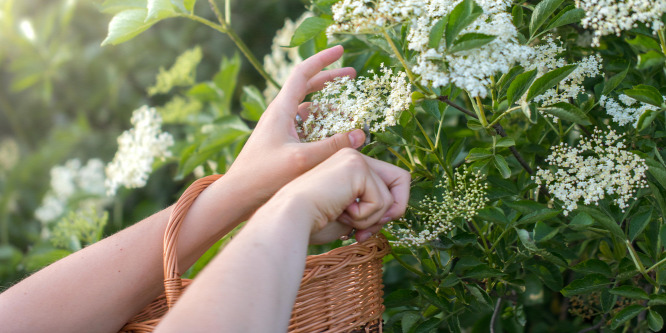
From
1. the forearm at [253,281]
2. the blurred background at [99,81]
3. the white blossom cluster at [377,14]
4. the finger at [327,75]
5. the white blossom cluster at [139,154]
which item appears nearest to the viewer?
the forearm at [253,281]

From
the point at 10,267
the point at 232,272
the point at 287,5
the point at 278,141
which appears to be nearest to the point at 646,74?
the point at 278,141

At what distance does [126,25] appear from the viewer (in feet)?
3.15

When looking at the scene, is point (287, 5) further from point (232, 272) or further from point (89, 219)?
point (232, 272)

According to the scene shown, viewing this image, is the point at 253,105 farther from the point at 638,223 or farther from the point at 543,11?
the point at 638,223

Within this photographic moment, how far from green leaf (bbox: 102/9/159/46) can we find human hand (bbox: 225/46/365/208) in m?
0.30

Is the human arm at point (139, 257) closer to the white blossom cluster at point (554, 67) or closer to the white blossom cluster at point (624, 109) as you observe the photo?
the white blossom cluster at point (554, 67)

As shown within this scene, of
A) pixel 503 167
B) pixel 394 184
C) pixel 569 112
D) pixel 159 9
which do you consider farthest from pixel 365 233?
pixel 159 9

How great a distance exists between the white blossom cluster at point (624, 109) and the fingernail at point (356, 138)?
34 centimetres

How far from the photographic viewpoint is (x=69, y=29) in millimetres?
2191

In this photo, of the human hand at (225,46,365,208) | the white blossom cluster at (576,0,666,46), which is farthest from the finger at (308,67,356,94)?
the white blossom cluster at (576,0,666,46)

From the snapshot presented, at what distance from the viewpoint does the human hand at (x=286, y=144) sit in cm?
77

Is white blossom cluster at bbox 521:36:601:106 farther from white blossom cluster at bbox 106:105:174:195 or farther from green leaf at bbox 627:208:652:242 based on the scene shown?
white blossom cluster at bbox 106:105:174:195

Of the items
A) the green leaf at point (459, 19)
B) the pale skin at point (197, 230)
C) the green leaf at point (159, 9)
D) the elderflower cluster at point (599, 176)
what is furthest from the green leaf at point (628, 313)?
the green leaf at point (159, 9)

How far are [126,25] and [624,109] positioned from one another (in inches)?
31.6
